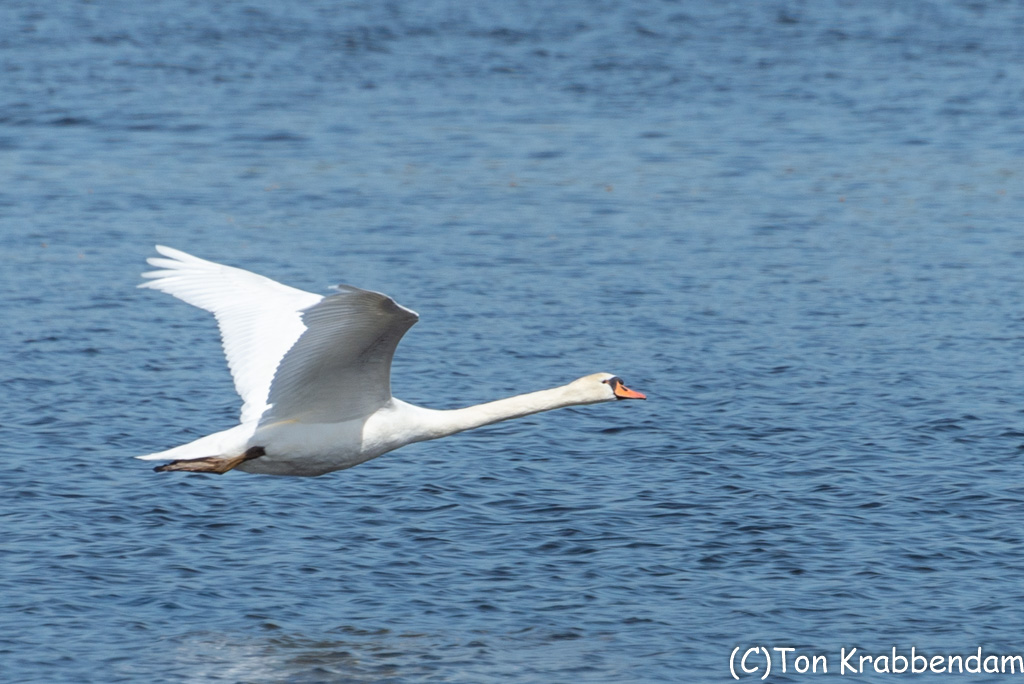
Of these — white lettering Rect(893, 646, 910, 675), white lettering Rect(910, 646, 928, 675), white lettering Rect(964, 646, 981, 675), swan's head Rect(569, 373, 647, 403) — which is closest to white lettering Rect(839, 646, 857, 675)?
white lettering Rect(893, 646, 910, 675)

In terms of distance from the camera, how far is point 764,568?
41.0 feet

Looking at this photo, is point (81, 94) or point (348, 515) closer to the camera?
point (348, 515)

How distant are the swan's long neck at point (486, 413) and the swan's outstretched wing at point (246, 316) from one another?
3.48 ft

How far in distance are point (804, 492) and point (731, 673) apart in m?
3.28

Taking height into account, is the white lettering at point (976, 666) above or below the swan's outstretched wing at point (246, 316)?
below

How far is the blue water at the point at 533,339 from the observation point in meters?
11.8

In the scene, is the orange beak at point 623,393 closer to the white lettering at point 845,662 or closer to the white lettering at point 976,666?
the white lettering at point 845,662

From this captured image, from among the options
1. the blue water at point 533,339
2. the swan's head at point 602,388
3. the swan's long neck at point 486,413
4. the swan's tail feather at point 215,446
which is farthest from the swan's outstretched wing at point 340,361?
the blue water at point 533,339

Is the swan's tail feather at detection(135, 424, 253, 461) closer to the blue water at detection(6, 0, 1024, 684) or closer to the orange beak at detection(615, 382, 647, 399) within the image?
the blue water at detection(6, 0, 1024, 684)

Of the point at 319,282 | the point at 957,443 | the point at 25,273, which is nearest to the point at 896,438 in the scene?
the point at 957,443

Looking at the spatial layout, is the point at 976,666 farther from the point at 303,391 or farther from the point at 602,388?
the point at 303,391

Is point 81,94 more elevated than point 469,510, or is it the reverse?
point 81,94

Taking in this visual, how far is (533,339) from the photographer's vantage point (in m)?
18.2

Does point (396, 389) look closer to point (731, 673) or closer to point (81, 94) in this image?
point (731, 673)
